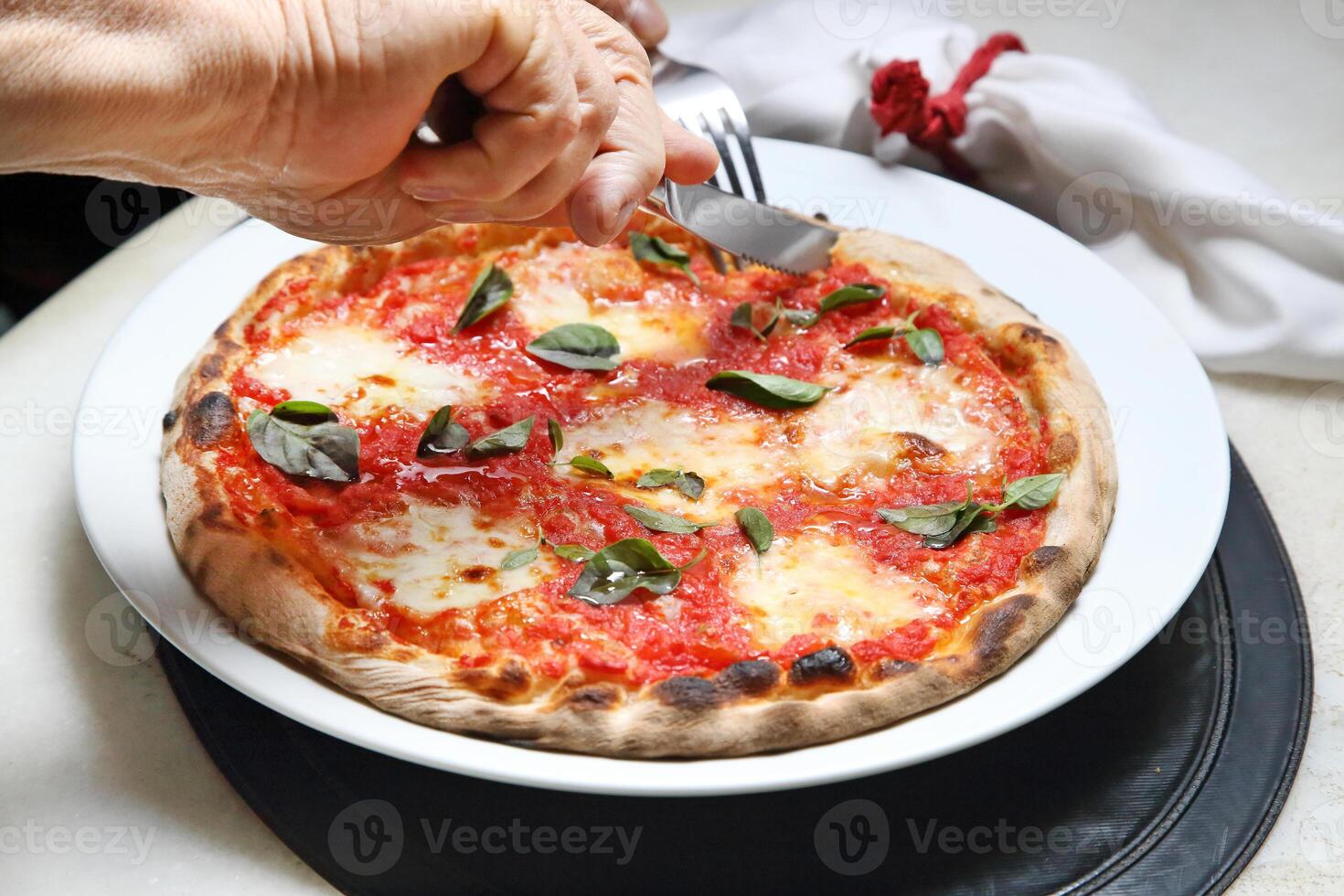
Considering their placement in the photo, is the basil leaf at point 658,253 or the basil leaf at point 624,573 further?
the basil leaf at point 658,253

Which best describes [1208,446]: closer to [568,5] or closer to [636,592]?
[636,592]

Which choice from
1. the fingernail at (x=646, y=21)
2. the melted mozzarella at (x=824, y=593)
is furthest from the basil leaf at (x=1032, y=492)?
the fingernail at (x=646, y=21)

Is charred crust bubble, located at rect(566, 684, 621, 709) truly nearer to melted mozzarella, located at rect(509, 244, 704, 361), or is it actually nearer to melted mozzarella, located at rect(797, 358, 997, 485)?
melted mozzarella, located at rect(797, 358, 997, 485)

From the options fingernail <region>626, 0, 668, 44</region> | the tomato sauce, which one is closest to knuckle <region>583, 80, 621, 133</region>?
the tomato sauce

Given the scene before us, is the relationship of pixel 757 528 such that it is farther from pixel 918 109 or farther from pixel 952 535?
pixel 918 109

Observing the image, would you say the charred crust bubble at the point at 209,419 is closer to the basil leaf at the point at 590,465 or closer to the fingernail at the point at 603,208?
the basil leaf at the point at 590,465
